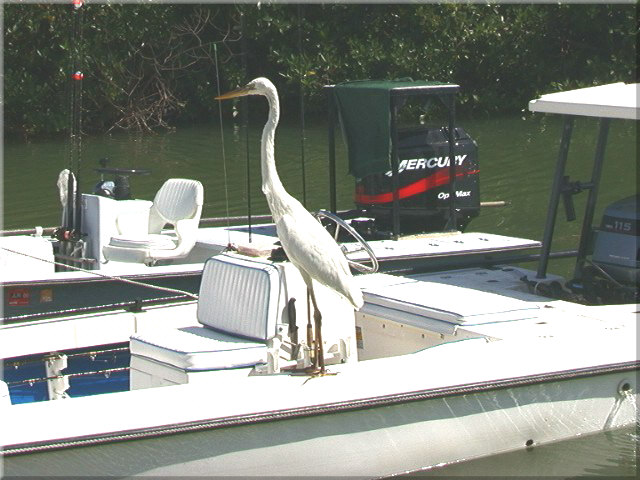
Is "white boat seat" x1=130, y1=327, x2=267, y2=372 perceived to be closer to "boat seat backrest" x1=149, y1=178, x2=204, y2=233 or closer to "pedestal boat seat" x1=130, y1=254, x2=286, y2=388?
"pedestal boat seat" x1=130, y1=254, x2=286, y2=388

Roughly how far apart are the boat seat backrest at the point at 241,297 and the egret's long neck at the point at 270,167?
0.40 metres

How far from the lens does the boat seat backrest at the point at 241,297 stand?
21.1 ft

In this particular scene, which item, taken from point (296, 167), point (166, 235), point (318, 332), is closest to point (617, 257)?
point (318, 332)

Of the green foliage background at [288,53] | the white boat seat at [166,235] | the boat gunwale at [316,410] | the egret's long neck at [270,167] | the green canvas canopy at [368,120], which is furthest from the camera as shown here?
the green foliage background at [288,53]

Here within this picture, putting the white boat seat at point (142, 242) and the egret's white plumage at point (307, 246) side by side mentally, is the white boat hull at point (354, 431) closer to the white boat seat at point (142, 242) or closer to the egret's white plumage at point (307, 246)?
the egret's white plumage at point (307, 246)

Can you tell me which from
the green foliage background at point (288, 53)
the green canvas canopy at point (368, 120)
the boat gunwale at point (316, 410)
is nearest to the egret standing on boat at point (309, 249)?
the boat gunwale at point (316, 410)

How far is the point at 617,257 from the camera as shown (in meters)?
7.41

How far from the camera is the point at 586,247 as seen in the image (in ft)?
25.3

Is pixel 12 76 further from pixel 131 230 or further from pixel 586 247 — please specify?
pixel 586 247

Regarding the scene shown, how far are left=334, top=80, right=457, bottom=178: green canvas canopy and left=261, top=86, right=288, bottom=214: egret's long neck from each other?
9.53 ft

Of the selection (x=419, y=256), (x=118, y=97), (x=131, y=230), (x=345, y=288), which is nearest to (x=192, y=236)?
Answer: (x=131, y=230)

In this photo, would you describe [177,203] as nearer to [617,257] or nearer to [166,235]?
[166,235]

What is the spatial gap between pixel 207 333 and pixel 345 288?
890mm

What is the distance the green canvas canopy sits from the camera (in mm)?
9414
